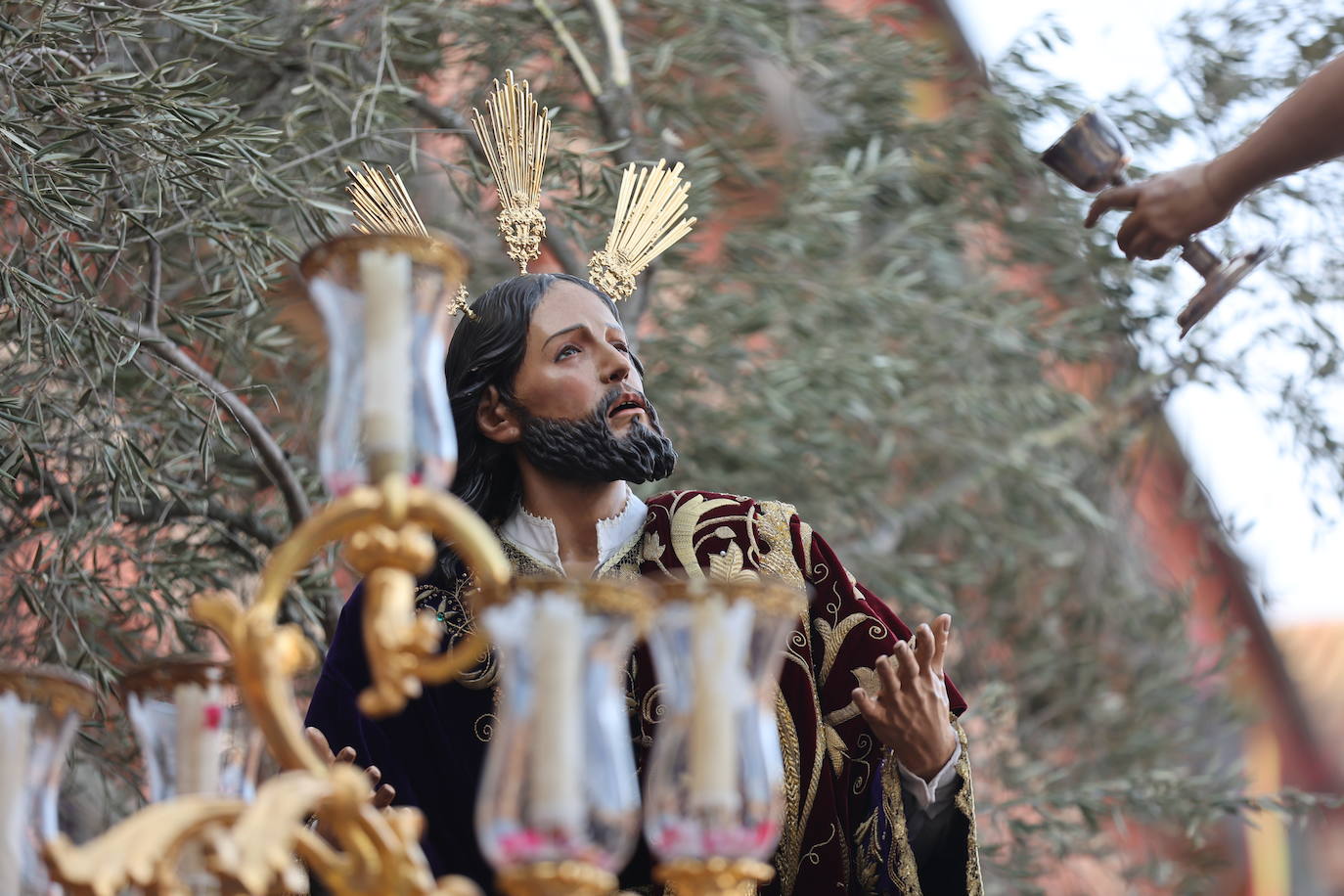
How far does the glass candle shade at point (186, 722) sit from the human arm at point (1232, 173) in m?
1.67

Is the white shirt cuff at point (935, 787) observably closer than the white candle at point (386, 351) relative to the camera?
No

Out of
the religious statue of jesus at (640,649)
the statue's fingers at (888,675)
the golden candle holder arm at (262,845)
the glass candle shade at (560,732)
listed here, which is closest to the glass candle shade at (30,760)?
the golden candle holder arm at (262,845)

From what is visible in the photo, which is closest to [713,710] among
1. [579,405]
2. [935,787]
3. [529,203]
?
[935,787]

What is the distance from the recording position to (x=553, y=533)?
3.78m

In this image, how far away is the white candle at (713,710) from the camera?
2.07 m

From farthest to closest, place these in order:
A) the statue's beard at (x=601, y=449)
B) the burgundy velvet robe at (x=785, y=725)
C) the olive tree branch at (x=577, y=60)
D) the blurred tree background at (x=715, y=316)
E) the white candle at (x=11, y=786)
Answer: the olive tree branch at (x=577, y=60) < the blurred tree background at (x=715, y=316) < the statue's beard at (x=601, y=449) < the burgundy velvet robe at (x=785, y=725) < the white candle at (x=11, y=786)

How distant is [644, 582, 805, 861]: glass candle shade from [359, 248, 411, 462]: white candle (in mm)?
354

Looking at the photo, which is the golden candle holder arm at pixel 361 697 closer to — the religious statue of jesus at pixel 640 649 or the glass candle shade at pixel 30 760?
the glass candle shade at pixel 30 760

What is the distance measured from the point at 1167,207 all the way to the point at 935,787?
107 cm

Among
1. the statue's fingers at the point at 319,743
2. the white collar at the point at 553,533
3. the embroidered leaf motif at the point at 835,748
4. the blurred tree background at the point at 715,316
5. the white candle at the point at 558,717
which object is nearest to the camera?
the white candle at the point at 558,717

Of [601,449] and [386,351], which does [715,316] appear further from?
[386,351]

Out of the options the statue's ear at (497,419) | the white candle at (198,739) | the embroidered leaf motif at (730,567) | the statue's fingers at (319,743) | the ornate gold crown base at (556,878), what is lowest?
the embroidered leaf motif at (730,567)

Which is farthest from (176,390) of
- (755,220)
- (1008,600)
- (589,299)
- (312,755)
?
(1008,600)

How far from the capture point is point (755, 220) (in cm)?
739
